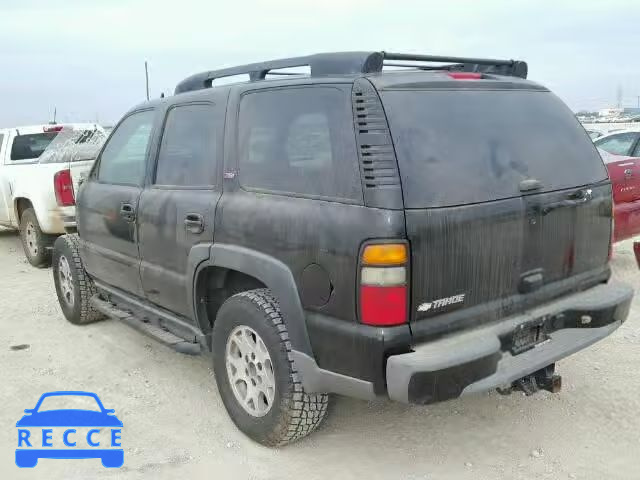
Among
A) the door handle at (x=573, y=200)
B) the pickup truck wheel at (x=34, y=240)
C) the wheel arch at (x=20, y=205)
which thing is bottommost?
the pickup truck wheel at (x=34, y=240)

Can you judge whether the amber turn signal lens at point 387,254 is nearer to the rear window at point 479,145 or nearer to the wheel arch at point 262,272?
the rear window at point 479,145

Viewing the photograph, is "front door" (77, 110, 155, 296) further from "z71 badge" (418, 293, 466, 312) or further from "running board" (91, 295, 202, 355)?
"z71 badge" (418, 293, 466, 312)

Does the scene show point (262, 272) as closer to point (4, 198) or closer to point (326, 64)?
point (326, 64)

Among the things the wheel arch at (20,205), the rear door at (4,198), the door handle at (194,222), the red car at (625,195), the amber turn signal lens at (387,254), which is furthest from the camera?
the rear door at (4,198)

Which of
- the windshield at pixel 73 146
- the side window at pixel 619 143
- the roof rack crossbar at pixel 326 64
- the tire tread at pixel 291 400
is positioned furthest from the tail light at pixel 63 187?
the side window at pixel 619 143

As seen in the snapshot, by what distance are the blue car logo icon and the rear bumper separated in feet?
5.54

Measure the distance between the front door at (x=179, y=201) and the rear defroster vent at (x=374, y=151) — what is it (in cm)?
104

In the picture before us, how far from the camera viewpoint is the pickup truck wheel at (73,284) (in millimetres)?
5062

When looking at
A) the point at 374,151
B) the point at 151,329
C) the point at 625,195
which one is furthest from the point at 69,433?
the point at 625,195

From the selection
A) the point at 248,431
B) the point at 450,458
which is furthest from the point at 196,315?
the point at 450,458

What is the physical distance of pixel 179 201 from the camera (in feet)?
11.9

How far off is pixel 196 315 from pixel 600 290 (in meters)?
2.28

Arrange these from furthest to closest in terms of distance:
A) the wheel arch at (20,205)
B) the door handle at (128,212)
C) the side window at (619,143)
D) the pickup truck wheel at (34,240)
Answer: the side window at (619,143)
the wheel arch at (20,205)
the pickup truck wheel at (34,240)
the door handle at (128,212)

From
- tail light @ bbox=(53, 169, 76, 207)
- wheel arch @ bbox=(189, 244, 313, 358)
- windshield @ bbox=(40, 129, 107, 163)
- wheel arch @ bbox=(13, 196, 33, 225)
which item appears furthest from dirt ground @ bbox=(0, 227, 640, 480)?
wheel arch @ bbox=(13, 196, 33, 225)
